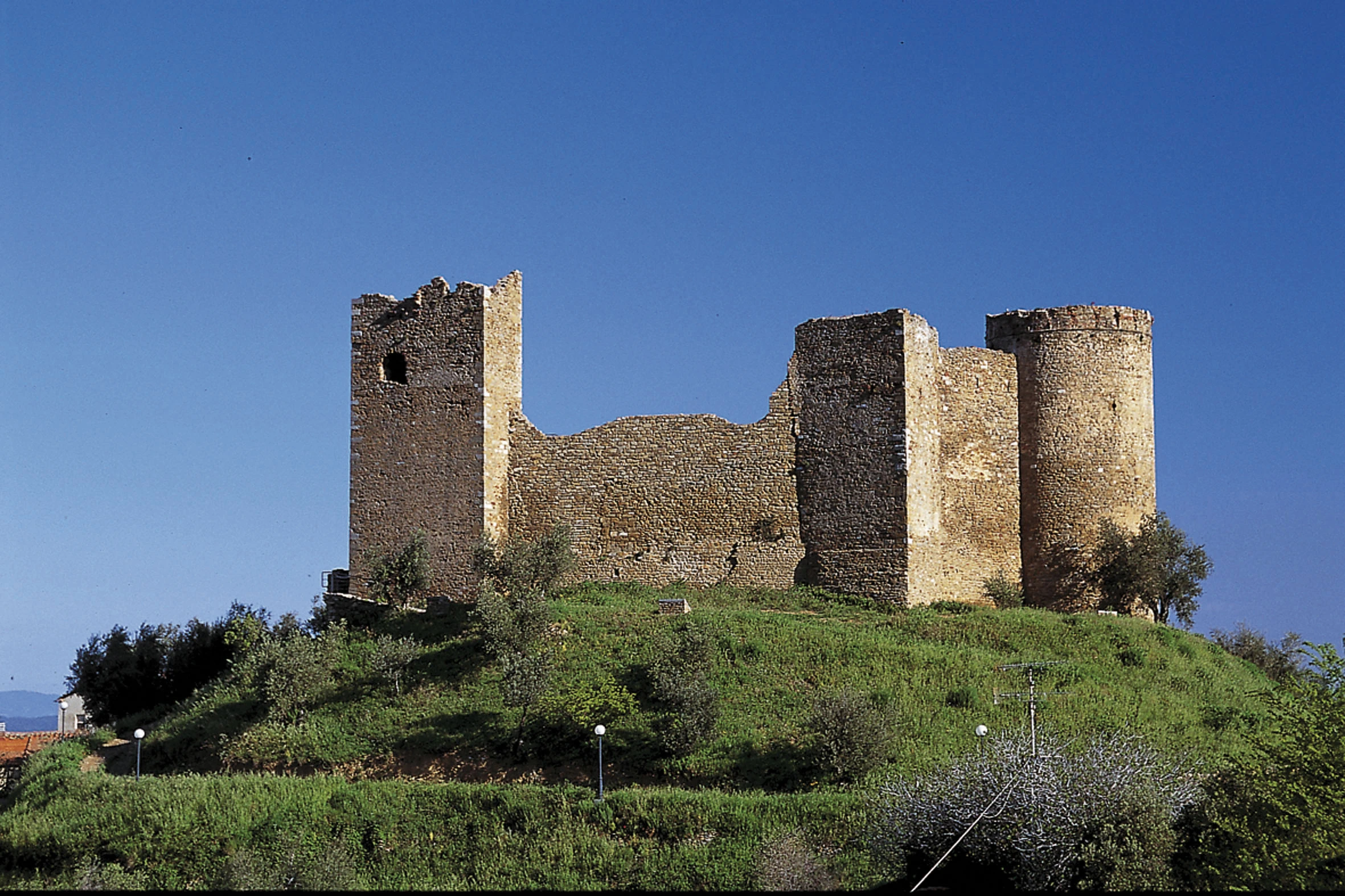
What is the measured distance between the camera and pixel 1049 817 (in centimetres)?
1925

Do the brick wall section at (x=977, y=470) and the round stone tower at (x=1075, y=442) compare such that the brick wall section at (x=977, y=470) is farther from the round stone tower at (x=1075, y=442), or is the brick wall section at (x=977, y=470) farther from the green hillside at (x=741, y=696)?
the green hillside at (x=741, y=696)

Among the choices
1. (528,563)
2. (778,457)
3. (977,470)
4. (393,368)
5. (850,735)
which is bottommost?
(850,735)

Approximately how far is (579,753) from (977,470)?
38.8 feet

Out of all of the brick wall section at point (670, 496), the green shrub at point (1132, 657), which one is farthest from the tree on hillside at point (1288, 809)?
the brick wall section at point (670, 496)

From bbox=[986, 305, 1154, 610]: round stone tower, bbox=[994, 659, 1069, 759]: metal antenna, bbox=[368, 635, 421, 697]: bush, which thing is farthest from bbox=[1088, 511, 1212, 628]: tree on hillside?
bbox=[368, 635, 421, 697]: bush

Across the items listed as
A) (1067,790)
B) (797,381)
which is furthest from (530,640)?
(1067,790)

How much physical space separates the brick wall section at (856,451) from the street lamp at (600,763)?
8517mm

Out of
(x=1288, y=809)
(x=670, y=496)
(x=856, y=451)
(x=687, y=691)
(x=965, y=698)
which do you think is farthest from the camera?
(x=670, y=496)

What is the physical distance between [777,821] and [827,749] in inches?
72.5

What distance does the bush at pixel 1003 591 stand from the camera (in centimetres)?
3238

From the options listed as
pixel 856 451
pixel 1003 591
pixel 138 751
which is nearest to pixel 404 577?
pixel 138 751

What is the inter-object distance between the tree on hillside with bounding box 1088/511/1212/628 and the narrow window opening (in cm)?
1523

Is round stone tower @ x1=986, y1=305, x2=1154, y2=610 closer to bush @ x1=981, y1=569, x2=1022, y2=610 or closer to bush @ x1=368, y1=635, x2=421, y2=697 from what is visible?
bush @ x1=981, y1=569, x2=1022, y2=610

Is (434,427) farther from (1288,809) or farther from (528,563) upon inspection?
(1288,809)
